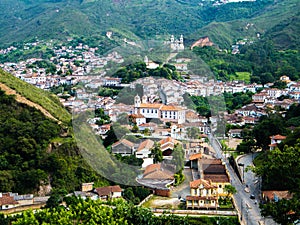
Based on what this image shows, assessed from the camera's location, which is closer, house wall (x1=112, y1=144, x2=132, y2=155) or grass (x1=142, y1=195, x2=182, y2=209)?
house wall (x1=112, y1=144, x2=132, y2=155)

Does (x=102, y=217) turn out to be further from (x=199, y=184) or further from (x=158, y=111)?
(x=199, y=184)

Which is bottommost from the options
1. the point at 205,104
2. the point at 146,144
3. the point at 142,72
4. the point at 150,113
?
the point at 146,144

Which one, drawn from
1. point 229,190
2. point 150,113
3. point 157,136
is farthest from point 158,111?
point 229,190

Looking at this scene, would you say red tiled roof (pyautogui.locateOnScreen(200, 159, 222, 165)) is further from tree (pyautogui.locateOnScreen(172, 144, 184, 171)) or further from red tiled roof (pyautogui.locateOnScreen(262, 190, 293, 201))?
red tiled roof (pyautogui.locateOnScreen(262, 190, 293, 201))

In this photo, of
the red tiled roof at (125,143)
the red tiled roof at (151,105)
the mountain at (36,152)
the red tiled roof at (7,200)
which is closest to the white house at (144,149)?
the red tiled roof at (125,143)

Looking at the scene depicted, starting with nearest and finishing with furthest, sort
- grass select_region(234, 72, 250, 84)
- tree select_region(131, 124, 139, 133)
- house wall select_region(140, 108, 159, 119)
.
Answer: tree select_region(131, 124, 139, 133) < house wall select_region(140, 108, 159, 119) < grass select_region(234, 72, 250, 84)

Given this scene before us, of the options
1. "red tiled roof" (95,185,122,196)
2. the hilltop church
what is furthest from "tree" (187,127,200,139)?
"red tiled roof" (95,185,122,196)

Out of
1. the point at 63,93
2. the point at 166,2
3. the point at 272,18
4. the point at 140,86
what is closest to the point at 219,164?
the point at 140,86
